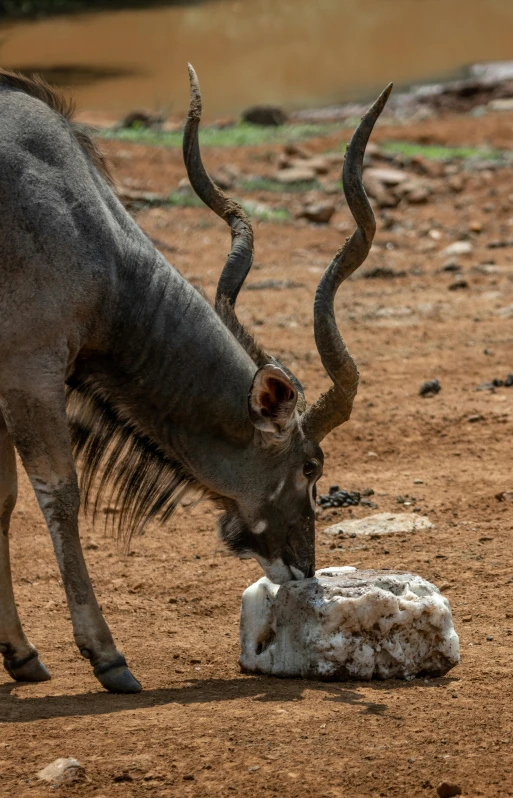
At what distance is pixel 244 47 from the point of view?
37.1 m

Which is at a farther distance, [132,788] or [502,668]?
[502,668]

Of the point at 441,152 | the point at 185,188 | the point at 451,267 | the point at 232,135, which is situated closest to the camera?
the point at 451,267

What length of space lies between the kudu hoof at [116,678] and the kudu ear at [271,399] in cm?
121

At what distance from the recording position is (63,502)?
5715mm

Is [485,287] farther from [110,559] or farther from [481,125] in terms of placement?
[481,125]

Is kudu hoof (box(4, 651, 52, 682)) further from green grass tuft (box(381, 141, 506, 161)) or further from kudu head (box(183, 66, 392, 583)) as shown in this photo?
green grass tuft (box(381, 141, 506, 161))

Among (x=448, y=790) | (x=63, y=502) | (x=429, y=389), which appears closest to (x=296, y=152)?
(x=429, y=389)

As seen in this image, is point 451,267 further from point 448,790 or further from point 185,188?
point 448,790

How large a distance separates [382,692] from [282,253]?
960cm

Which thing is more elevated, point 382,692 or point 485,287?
point 485,287

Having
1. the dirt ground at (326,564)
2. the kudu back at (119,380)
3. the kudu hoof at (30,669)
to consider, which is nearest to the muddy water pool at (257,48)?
the dirt ground at (326,564)

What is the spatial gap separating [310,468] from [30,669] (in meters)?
1.56

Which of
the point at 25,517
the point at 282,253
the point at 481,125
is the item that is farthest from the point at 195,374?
the point at 481,125

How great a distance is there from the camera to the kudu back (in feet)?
18.2
